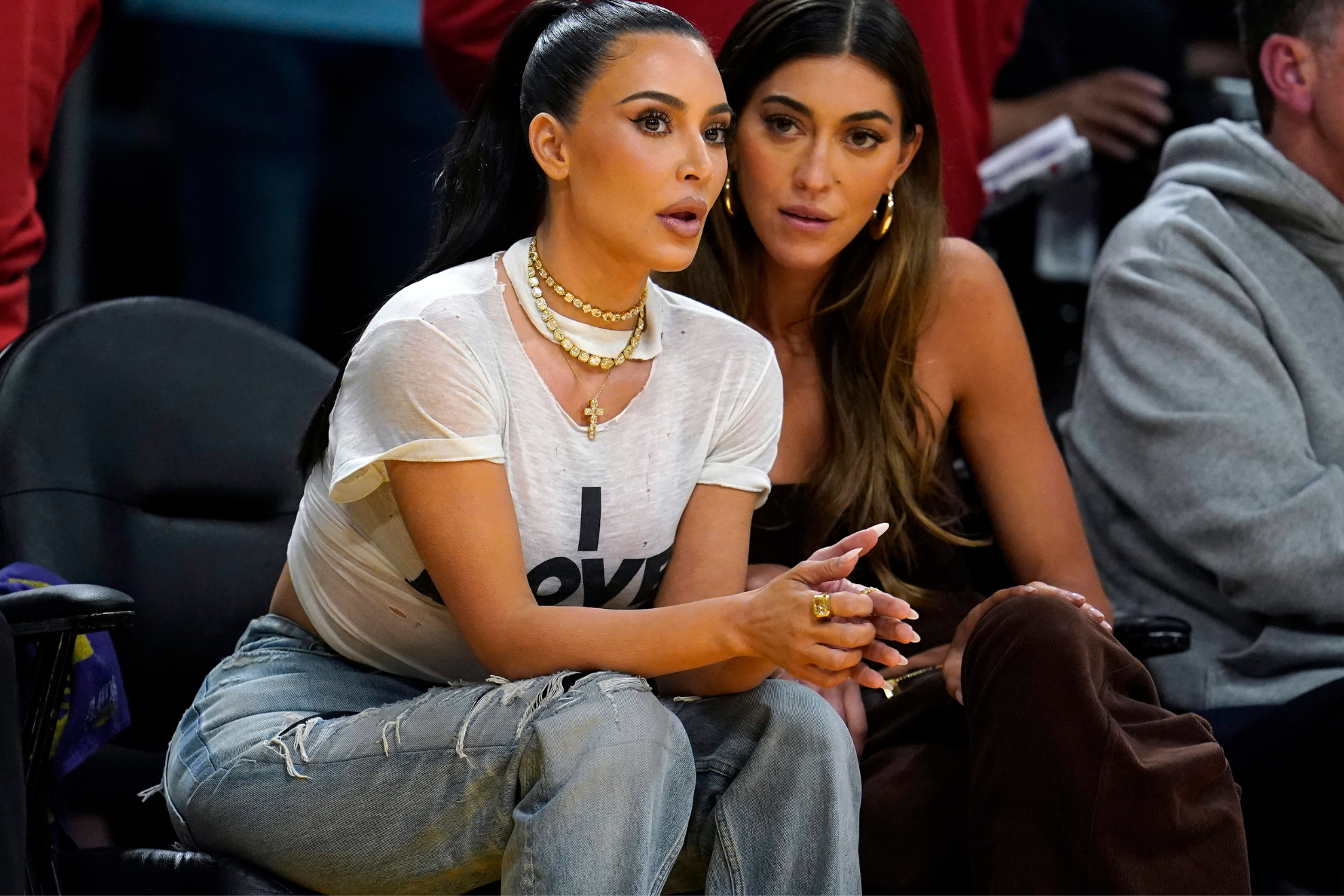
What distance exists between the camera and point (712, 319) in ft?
7.23

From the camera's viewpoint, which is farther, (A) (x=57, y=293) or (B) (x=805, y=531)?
(A) (x=57, y=293)

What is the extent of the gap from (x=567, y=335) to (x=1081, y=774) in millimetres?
821

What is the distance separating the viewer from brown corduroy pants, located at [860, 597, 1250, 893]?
1853 mm

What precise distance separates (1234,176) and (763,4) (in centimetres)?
92

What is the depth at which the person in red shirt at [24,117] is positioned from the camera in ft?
8.15

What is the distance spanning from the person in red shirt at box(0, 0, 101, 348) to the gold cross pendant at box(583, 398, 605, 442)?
98cm

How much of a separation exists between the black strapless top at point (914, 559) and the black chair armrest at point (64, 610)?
0.90 metres

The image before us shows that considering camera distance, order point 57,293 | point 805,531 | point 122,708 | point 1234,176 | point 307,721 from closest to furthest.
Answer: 1. point 307,721
2. point 122,708
3. point 805,531
4. point 1234,176
5. point 57,293

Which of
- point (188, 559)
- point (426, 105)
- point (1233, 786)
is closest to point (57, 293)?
point (426, 105)

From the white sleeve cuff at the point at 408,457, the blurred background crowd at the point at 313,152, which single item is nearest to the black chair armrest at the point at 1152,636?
the white sleeve cuff at the point at 408,457

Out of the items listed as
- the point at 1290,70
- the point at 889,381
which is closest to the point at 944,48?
the point at 1290,70

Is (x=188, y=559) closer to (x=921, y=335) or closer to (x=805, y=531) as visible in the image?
(x=805, y=531)

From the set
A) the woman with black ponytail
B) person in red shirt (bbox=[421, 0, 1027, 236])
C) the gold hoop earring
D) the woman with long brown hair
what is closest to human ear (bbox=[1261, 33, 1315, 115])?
person in red shirt (bbox=[421, 0, 1027, 236])

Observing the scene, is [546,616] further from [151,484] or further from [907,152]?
[907,152]
